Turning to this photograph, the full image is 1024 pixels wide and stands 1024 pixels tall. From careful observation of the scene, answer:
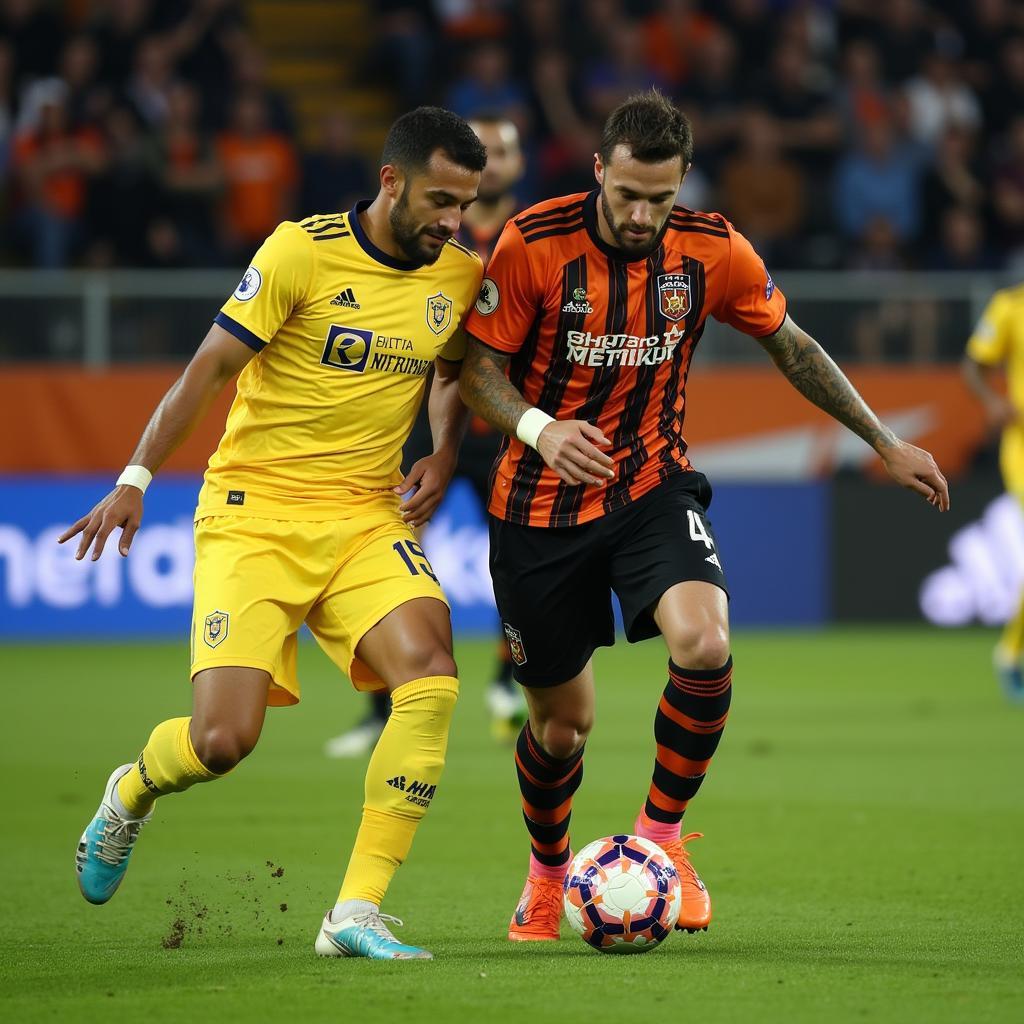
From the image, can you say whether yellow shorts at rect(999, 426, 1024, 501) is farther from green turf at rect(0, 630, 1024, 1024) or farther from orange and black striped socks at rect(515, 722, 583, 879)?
orange and black striped socks at rect(515, 722, 583, 879)

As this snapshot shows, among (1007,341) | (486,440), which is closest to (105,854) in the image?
(486,440)

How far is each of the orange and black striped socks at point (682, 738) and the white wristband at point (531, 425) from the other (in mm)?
Answer: 745

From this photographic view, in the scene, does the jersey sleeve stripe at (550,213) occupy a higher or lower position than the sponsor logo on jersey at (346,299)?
higher

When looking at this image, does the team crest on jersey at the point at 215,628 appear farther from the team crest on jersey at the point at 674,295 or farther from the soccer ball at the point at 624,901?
the team crest on jersey at the point at 674,295

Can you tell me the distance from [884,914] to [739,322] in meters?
1.82

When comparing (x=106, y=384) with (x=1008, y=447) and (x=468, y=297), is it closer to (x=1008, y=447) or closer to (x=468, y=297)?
(x=1008, y=447)

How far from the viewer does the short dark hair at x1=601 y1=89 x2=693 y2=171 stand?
5.47 meters

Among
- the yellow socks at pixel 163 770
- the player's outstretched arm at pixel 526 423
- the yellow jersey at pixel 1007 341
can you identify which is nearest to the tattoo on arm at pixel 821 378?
the player's outstretched arm at pixel 526 423

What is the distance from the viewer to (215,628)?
18.0 feet

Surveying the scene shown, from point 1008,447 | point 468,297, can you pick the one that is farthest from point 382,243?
point 1008,447

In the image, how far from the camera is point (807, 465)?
669 inches

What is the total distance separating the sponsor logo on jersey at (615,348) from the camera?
18.8ft

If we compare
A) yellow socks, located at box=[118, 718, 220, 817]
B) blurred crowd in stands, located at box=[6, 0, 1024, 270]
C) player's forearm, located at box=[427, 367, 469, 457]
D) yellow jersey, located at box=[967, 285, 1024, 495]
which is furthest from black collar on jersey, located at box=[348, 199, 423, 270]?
blurred crowd in stands, located at box=[6, 0, 1024, 270]

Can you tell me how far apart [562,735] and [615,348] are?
1156 millimetres
